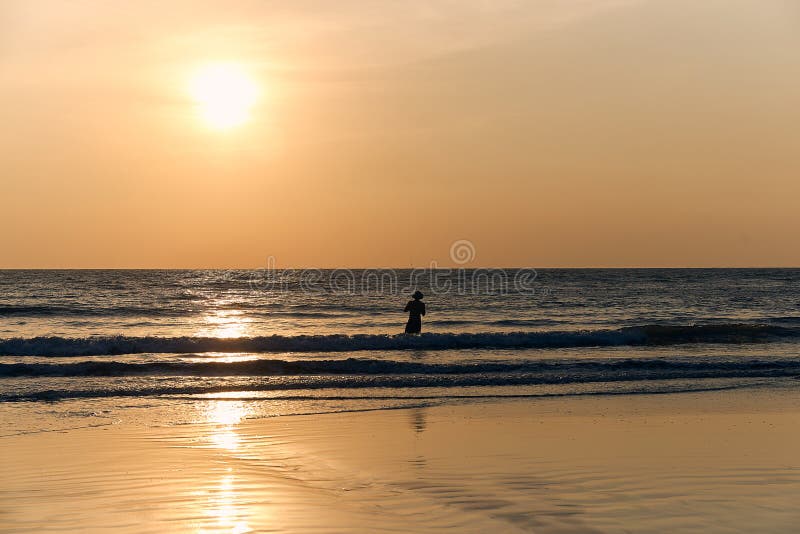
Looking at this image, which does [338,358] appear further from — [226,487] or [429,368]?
[226,487]

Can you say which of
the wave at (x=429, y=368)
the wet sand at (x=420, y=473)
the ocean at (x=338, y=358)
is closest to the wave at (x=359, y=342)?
the ocean at (x=338, y=358)

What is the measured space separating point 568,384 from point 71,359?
13281mm

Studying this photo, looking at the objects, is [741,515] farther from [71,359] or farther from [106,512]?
[71,359]

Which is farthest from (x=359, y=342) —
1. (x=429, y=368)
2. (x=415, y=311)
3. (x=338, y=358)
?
(x=429, y=368)

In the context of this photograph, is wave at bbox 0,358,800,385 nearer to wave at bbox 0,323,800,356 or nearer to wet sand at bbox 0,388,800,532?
wave at bbox 0,323,800,356

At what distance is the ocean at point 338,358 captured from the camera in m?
14.0

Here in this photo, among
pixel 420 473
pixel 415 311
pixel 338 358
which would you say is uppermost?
pixel 415 311

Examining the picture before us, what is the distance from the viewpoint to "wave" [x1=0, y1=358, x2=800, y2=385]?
1769cm

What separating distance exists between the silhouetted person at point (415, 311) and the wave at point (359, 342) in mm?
898

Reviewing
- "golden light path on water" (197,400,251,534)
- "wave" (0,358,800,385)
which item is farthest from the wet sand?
"wave" (0,358,800,385)

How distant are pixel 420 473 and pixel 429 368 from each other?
34.5ft

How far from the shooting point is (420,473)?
834 cm

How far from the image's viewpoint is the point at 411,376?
1750cm

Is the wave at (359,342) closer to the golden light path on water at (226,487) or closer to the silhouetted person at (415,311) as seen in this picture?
the silhouetted person at (415,311)
